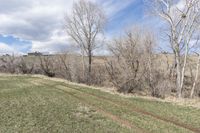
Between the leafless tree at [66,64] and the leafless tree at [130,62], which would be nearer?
the leafless tree at [130,62]

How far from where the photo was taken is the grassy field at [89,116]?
10.9 m

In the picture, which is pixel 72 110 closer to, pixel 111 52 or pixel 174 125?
pixel 174 125

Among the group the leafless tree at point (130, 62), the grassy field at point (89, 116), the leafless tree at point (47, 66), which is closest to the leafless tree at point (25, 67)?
the leafless tree at point (47, 66)

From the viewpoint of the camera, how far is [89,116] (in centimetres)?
1272

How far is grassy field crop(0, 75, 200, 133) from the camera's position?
10852mm

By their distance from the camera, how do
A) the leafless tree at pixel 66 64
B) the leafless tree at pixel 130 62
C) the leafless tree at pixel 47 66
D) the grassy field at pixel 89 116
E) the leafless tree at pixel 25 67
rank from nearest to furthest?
1. the grassy field at pixel 89 116
2. the leafless tree at pixel 130 62
3. the leafless tree at pixel 66 64
4. the leafless tree at pixel 25 67
5. the leafless tree at pixel 47 66

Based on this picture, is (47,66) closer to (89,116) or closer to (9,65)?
(9,65)

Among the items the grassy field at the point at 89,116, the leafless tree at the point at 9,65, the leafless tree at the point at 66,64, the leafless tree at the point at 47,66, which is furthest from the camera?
the leafless tree at the point at 47,66

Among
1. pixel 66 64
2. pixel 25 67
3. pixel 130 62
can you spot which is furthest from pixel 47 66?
pixel 130 62

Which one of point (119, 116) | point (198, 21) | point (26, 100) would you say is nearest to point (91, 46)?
point (198, 21)

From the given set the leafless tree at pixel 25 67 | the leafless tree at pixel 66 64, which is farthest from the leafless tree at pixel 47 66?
the leafless tree at pixel 25 67

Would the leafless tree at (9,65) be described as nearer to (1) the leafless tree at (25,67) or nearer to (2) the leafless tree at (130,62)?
(1) the leafless tree at (25,67)

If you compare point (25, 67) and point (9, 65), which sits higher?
point (9, 65)

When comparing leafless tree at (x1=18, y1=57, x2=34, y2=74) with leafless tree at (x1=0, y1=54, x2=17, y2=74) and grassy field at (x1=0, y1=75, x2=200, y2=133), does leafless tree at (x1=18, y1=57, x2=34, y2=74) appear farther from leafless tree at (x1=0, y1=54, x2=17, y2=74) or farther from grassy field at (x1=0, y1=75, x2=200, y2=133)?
grassy field at (x1=0, y1=75, x2=200, y2=133)
